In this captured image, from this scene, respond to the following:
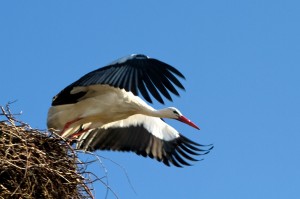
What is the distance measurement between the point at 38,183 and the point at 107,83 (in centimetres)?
200

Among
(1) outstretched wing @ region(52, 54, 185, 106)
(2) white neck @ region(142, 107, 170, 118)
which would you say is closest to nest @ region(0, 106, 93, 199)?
(1) outstretched wing @ region(52, 54, 185, 106)

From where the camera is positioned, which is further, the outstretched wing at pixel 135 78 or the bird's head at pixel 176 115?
the bird's head at pixel 176 115

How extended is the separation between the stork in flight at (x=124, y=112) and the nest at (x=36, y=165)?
895mm

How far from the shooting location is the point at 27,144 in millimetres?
7633

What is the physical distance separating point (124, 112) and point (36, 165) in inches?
101

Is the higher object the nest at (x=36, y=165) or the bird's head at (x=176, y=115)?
the bird's head at (x=176, y=115)

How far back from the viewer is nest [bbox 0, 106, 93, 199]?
730 cm

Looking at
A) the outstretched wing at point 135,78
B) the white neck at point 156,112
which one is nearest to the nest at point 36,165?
the outstretched wing at point 135,78

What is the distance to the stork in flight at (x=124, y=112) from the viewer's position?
867 centimetres

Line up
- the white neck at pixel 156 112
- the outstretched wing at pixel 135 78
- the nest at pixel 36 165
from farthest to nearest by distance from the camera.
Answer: the white neck at pixel 156 112, the outstretched wing at pixel 135 78, the nest at pixel 36 165

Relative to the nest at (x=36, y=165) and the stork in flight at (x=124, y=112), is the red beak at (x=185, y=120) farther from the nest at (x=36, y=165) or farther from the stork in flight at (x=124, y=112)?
the nest at (x=36, y=165)

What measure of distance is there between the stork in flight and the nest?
895mm

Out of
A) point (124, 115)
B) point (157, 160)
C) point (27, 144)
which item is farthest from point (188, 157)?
point (27, 144)

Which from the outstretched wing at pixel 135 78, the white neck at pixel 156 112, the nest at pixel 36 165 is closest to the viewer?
the nest at pixel 36 165
